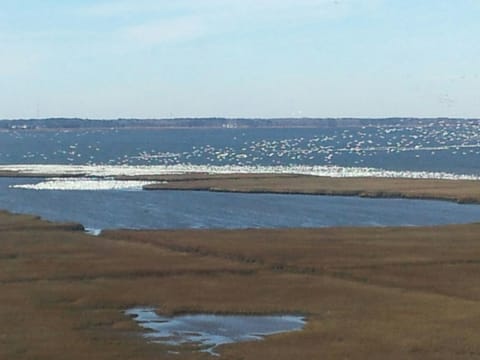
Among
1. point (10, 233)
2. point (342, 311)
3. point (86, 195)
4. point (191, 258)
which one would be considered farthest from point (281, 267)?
point (86, 195)

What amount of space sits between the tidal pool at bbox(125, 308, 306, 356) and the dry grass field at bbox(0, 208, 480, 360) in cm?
56

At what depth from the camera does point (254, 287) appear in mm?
39656

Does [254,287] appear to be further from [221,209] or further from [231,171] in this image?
[231,171]

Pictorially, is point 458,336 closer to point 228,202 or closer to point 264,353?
point 264,353

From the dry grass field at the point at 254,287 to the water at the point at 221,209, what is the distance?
6433mm

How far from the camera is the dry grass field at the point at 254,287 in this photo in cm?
2995

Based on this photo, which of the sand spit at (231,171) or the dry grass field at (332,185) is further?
the sand spit at (231,171)

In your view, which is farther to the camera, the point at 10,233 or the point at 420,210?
the point at 420,210

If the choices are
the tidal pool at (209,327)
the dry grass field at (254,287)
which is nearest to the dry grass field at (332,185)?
the dry grass field at (254,287)

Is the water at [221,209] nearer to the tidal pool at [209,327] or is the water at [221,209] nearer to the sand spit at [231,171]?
the sand spit at [231,171]

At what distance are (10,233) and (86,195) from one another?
29865 millimetres

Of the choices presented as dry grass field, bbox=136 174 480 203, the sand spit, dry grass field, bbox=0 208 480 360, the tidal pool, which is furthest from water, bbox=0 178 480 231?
the tidal pool

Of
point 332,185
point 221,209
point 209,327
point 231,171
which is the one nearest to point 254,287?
point 209,327

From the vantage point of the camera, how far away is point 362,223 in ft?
208
